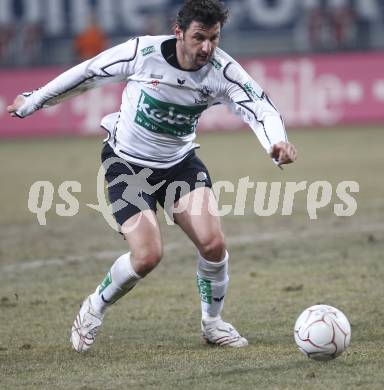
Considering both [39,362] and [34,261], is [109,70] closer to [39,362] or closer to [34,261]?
[39,362]

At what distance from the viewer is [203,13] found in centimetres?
591

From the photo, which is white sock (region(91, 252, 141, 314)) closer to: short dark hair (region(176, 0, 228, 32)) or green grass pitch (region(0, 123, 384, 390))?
green grass pitch (region(0, 123, 384, 390))

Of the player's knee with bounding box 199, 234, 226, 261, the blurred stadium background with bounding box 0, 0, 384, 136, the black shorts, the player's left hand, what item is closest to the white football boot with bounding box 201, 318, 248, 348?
the player's knee with bounding box 199, 234, 226, 261

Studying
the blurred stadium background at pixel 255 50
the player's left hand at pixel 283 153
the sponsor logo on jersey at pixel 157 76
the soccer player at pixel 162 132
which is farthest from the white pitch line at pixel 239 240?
the blurred stadium background at pixel 255 50

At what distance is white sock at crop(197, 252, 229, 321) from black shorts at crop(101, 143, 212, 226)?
0.44m

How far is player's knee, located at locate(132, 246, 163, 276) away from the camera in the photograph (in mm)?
6070

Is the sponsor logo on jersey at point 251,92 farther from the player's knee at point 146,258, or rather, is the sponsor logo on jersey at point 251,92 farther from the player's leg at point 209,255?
the player's knee at point 146,258

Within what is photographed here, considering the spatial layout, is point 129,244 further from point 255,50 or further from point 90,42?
point 255,50

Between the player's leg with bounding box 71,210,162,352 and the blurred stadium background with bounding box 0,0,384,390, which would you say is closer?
the blurred stadium background with bounding box 0,0,384,390

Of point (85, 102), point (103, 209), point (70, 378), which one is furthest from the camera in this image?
point (85, 102)

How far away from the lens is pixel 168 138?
639 cm

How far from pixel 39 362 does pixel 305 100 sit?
56.7 feet

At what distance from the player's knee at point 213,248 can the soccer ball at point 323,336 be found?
76cm

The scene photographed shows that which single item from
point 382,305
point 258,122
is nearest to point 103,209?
point 382,305
